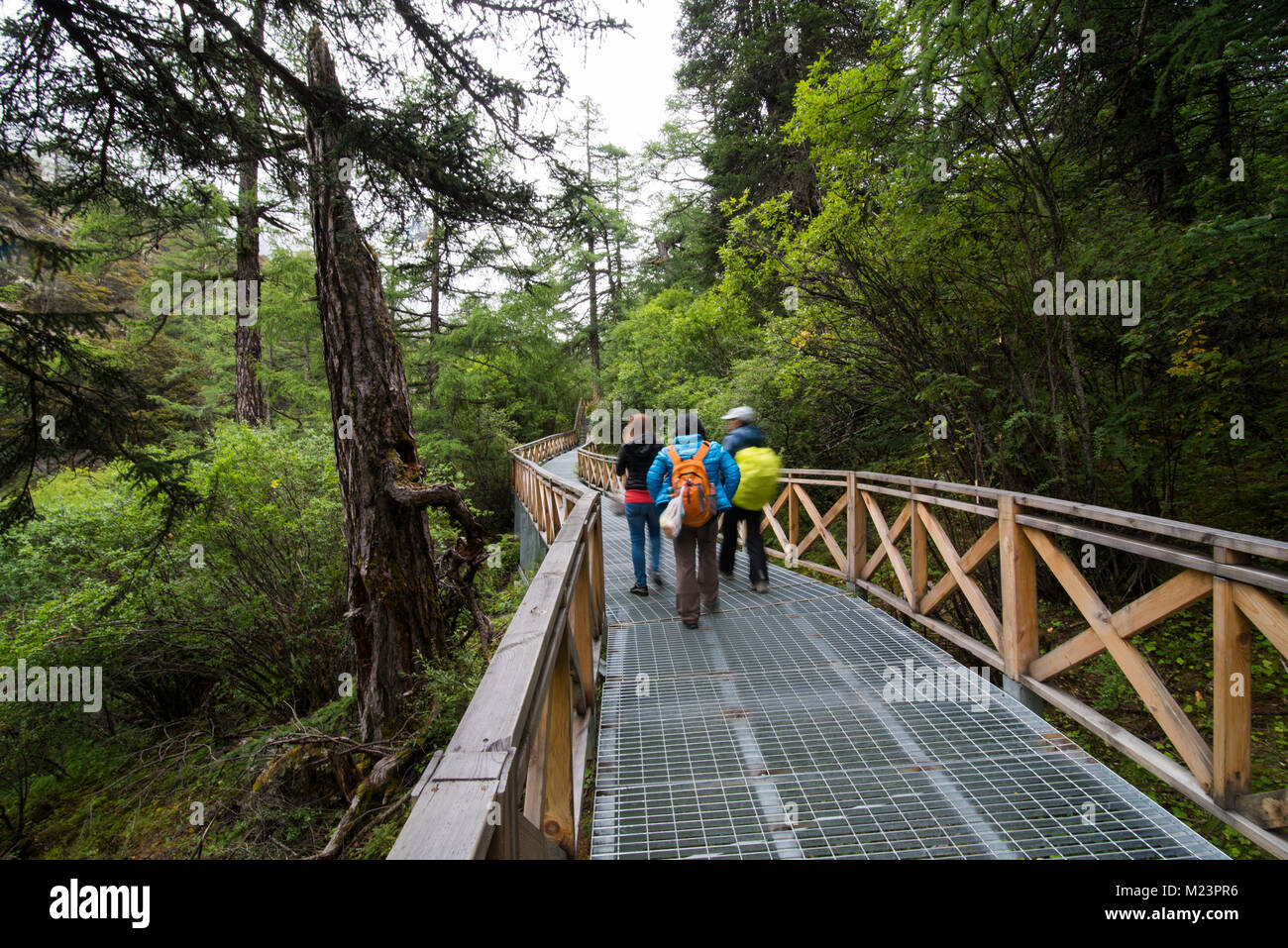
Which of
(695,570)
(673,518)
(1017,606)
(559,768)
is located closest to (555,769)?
(559,768)

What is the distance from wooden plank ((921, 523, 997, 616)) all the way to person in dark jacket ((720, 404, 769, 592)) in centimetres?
149

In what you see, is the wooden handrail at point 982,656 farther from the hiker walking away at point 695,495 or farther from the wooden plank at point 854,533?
the wooden plank at point 854,533

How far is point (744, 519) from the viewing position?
17.1ft

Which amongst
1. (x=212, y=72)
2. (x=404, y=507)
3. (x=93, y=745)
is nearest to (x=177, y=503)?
(x=404, y=507)

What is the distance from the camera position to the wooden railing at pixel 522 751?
0.90 meters

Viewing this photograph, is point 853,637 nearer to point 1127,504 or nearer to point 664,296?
point 1127,504

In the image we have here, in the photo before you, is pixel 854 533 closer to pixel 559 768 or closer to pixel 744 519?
pixel 744 519

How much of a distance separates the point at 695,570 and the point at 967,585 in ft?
6.48

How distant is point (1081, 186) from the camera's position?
5.32 m

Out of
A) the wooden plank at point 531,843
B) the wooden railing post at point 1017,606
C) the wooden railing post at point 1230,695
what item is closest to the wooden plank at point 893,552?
the wooden railing post at point 1017,606

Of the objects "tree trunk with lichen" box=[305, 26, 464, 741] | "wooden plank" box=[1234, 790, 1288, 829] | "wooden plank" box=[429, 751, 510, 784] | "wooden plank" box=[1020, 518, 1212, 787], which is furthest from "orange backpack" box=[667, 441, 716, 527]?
"wooden plank" box=[429, 751, 510, 784]
